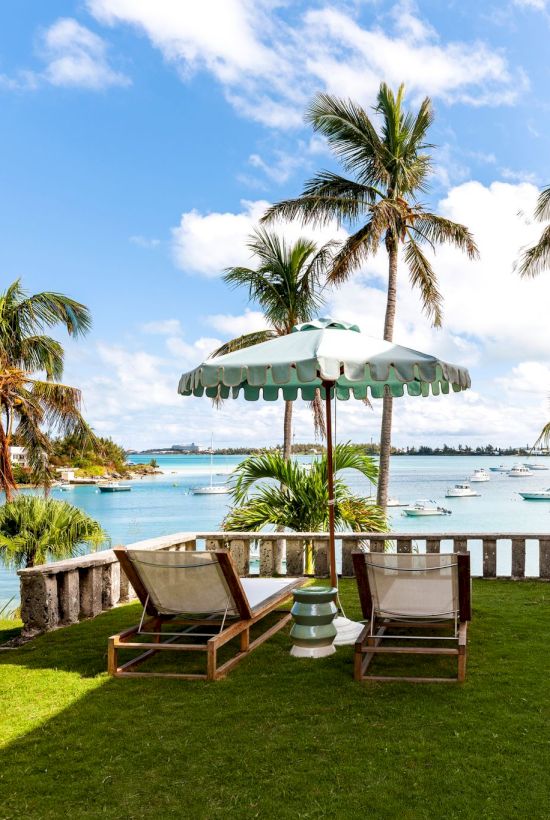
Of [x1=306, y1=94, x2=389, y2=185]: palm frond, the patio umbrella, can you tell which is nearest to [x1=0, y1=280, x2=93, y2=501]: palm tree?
[x1=306, y1=94, x2=389, y2=185]: palm frond

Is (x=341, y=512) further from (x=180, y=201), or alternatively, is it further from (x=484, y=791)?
(x=180, y=201)

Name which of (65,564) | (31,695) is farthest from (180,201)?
(31,695)

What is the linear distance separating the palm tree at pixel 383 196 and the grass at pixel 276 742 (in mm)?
11612

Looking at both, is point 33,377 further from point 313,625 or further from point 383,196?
point 313,625

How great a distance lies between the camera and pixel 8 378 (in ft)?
44.6

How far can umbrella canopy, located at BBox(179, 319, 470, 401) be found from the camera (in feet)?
15.1

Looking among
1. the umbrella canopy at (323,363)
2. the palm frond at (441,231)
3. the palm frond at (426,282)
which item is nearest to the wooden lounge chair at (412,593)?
the umbrella canopy at (323,363)

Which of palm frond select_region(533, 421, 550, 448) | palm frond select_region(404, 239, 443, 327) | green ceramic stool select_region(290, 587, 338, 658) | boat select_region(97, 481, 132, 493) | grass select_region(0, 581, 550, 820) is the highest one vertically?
palm frond select_region(404, 239, 443, 327)

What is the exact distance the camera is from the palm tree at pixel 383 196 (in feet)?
51.9

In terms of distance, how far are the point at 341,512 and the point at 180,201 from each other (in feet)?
50.9

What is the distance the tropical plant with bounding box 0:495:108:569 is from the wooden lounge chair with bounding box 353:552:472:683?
6570mm

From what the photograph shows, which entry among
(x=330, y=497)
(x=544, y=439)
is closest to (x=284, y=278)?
(x=544, y=439)

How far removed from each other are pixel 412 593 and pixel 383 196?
13063mm

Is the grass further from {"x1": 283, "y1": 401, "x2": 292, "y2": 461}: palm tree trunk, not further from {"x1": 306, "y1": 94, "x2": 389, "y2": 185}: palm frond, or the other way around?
{"x1": 306, "y1": 94, "x2": 389, "y2": 185}: palm frond
